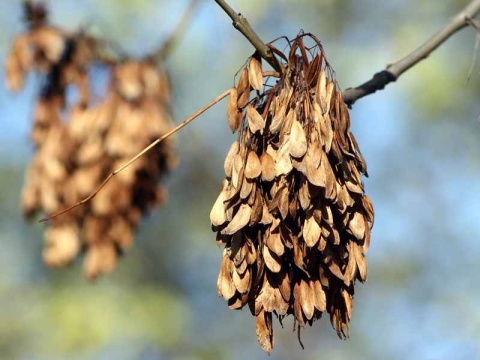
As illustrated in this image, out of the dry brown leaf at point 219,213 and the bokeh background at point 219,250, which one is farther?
the bokeh background at point 219,250

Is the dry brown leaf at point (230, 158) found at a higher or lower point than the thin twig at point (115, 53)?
lower

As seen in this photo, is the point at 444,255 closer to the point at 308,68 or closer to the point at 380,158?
the point at 380,158

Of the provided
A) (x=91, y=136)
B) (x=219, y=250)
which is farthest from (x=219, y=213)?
(x=219, y=250)

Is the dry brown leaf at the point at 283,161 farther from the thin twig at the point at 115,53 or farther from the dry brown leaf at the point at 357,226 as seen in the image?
the thin twig at the point at 115,53

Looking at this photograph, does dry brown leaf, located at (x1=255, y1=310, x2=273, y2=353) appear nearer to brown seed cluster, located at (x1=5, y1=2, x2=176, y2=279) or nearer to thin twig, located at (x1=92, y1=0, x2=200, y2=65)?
brown seed cluster, located at (x1=5, y1=2, x2=176, y2=279)

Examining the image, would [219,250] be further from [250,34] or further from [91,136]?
[250,34]

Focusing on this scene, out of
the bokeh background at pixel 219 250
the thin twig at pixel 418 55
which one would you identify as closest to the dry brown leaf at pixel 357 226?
the thin twig at pixel 418 55

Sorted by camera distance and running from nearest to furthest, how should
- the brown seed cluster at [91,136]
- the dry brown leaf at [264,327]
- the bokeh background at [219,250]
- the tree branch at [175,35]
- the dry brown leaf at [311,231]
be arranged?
the dry brown leaf at [311,231] → the dry brown leaf at [264,327] → the tree branch at [175,35] → the brown seed cluster at [91,136] → the bokeh background at [219,250]
